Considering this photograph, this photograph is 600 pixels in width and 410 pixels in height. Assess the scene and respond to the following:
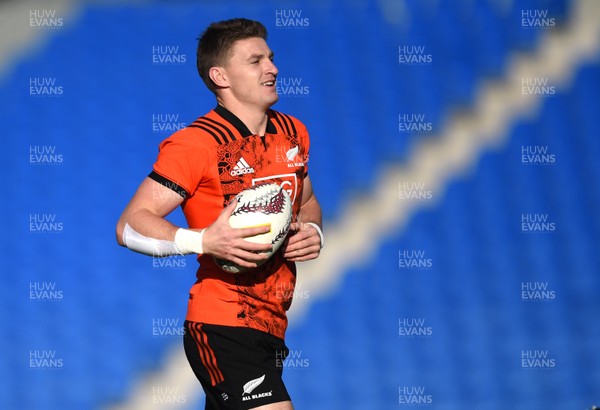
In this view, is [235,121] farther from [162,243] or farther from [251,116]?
[162,243]

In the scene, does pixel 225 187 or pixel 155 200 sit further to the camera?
pixel 225 187

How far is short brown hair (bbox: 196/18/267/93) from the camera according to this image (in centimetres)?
370

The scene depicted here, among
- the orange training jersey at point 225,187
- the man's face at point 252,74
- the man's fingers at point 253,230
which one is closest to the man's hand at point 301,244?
the orange training jersey at point 225,187

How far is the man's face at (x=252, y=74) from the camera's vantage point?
11.8 ft

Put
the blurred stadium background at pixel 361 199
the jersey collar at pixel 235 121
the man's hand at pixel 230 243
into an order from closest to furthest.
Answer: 1. the man's hand at pixel 230 243
2. the jersey collar at pixel 235 121
3. the blurred stadium background at pixel 361 199

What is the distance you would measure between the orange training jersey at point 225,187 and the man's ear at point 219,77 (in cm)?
13

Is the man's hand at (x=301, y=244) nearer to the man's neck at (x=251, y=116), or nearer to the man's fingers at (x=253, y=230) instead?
the man's fingers at (x=253, y=230)

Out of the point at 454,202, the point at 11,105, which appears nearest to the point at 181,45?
the point at 11,105

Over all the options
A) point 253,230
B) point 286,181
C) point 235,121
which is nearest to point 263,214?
point 253,230

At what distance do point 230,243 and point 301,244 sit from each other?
39cm

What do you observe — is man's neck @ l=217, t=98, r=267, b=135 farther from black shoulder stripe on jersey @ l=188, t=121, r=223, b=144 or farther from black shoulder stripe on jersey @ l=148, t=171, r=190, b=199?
Result: black shoulder stripe on jersey @ l=148, t=171, r=190, b=199

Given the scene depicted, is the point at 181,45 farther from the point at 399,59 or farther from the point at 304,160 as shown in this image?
the point at 304,160

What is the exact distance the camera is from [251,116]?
3623 mm

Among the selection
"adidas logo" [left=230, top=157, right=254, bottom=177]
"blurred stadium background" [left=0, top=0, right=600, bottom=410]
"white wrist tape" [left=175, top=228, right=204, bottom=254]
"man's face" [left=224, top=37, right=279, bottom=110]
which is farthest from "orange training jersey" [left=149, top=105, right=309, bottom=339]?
"blurred stadium background" [left=0, top=0, right=600, bottom=410]
